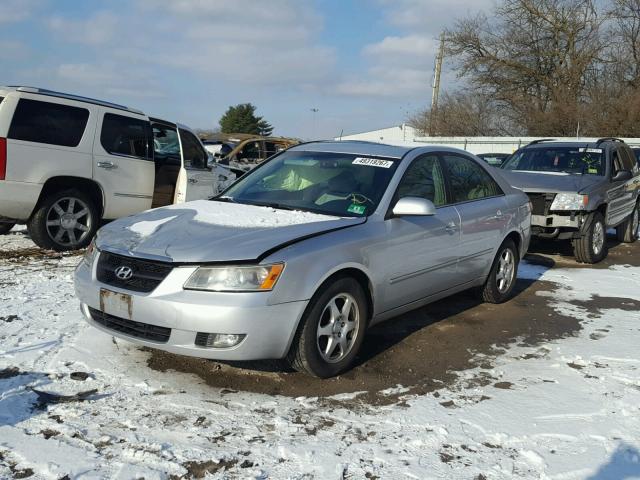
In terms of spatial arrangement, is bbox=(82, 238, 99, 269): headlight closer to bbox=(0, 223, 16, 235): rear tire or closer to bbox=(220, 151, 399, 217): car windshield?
bbox=(220, 151, 399, 217): car windshield

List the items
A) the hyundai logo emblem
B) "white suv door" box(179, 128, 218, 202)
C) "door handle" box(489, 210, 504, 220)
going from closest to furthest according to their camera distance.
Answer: the hyundai logo emblem
"door handle" box(489, 210, 504, 220)
"white suv door" box(179, 128, 218, 202)

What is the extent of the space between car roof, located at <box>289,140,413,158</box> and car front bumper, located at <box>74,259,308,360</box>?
1826 mm

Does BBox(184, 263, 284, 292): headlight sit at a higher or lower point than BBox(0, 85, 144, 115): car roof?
lower

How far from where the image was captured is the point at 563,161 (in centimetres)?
962

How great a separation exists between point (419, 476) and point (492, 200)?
3.61m

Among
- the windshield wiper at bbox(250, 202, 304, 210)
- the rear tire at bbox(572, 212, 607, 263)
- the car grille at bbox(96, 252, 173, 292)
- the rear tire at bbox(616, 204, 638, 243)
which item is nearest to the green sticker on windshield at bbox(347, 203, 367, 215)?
the windshield wiper at bbox(250, 202, 304, 210)

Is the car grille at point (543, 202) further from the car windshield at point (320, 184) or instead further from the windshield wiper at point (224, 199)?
Result: the windshield wiper at point (224, 199)

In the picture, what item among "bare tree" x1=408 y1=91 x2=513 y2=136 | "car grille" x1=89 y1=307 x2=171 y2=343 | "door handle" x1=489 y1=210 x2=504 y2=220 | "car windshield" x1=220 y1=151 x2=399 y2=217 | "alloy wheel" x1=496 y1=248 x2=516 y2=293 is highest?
"bare tree" x1=408 y1=91 x2=513 y2=136

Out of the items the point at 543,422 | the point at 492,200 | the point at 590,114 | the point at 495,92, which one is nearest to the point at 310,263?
the point at 543,422

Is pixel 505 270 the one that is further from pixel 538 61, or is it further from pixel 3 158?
pixel 538 61

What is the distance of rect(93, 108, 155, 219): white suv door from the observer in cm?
804

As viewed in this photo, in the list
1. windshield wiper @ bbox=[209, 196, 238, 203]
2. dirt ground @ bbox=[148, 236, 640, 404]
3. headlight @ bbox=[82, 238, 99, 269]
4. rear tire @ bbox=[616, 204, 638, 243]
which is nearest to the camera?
dirt ground @ bbox=[148, 236, 640, 404]

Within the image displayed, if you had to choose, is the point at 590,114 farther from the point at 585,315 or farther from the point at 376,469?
the point at 376,469

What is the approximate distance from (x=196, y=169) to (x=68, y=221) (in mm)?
2081
